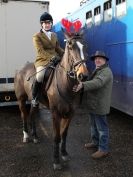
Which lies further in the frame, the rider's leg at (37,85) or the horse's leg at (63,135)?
the rider's leg at (37,85)

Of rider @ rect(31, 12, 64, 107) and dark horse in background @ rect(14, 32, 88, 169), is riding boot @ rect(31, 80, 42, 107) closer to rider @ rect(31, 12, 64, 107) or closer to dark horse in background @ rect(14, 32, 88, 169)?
rider @ rect(31, 12, 64, 107)

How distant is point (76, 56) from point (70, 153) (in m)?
2.25

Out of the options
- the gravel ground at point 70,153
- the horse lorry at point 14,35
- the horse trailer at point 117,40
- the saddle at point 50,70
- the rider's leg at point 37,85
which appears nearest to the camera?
the gravel ground at point 70,153

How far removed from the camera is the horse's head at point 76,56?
5141 mm

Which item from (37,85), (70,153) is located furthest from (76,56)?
(70,153)

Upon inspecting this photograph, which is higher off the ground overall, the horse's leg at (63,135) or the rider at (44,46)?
the rider at (44,46)

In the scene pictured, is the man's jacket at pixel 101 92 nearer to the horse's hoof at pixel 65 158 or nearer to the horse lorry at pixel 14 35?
the horse's hoof at pixel 65 158

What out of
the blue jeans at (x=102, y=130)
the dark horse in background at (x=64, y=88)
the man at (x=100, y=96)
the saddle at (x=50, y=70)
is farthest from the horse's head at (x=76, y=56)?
the blue jeans at (x=102, y=130)

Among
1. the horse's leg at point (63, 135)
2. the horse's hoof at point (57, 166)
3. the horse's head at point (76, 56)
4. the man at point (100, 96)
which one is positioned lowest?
the horse's hoof at point (57, 166)

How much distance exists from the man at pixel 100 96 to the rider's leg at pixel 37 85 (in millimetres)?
937

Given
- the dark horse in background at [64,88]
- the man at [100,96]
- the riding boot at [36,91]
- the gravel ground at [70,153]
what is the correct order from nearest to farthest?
the dark horse in background at [64,88]
the gravel ground at [70,153]
the man at [100,96]
the riding boot at [36,91]

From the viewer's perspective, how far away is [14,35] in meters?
10.4

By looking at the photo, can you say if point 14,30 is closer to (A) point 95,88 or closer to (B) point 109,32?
(B) point 109,32

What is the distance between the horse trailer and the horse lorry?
1.68 metres
